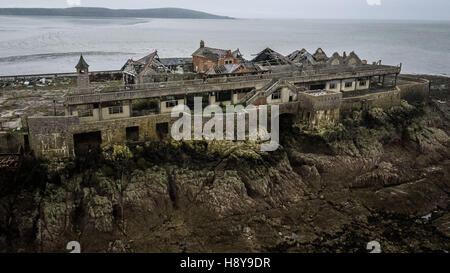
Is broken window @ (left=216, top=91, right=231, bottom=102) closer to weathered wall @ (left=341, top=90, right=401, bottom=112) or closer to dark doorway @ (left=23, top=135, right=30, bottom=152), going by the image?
weathered wall @ (left=341, top=90, right=401, bottom=112)

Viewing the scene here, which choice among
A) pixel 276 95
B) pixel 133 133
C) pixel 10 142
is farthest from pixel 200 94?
pixel 10 142

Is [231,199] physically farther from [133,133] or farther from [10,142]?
[10,142]

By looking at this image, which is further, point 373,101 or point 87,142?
point 373,101

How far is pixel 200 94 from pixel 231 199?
13.3 m

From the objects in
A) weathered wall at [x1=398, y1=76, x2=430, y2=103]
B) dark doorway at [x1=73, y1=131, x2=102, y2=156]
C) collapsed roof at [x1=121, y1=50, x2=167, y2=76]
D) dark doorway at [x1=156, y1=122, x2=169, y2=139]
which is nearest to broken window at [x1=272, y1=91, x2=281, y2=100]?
dark doorway at [x1=156, y1=122, x2=169, y2=139]

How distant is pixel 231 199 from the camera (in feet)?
97.0

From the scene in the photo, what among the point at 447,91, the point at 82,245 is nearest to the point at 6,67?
the point at 82,245

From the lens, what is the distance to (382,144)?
3978 centimetres

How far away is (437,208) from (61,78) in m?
43.5

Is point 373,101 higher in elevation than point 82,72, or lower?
lower

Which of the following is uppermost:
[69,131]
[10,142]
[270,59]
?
[270,59]

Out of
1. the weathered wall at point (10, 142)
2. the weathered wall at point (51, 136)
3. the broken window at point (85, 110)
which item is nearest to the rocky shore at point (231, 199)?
the weathered wall at point (51, 136)

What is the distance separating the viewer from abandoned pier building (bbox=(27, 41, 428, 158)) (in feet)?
102

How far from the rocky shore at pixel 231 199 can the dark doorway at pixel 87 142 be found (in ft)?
4.43
